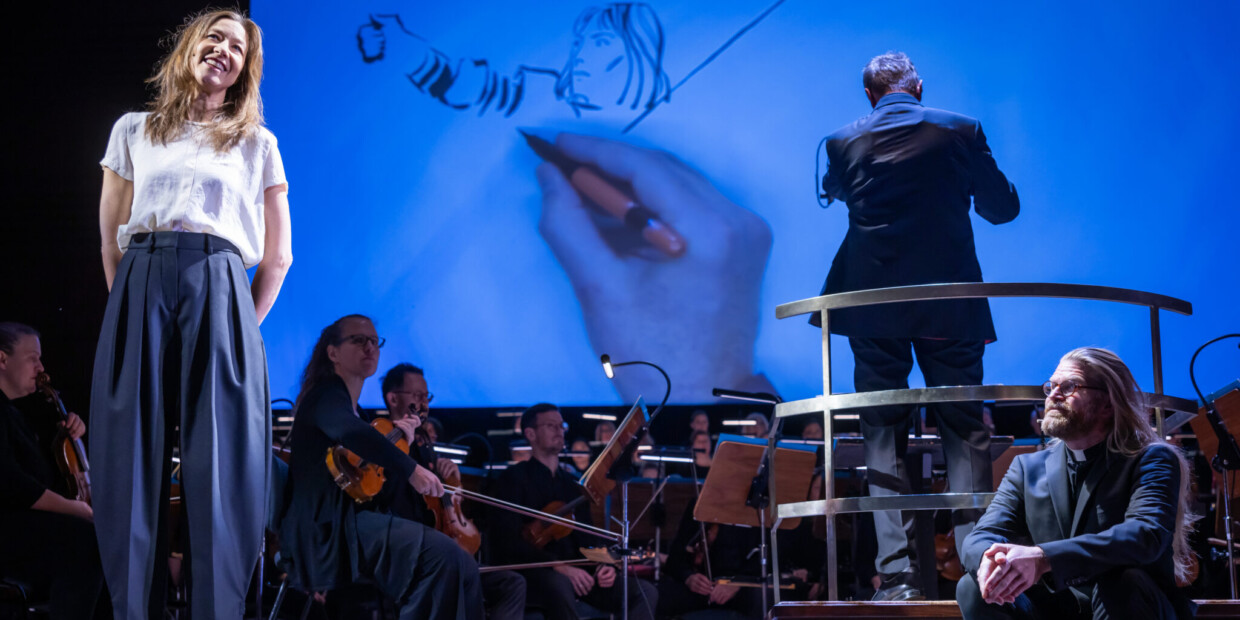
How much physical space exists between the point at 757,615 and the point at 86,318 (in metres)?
4.28

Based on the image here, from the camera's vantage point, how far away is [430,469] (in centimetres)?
485

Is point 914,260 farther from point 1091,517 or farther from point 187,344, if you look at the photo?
point 187,344

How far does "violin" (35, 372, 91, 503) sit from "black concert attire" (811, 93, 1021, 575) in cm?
274

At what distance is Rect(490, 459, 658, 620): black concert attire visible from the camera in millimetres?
5270

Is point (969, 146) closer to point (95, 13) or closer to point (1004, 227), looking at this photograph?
point (1004, 227)

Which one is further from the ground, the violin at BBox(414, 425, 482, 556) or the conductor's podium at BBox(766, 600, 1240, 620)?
the violin at BBox(414, 425, 482, 556)

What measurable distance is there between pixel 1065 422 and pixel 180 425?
1.89 meters

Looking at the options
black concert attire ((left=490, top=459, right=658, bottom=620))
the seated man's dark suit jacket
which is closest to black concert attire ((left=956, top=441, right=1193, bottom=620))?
the seated man's dark suit jacket

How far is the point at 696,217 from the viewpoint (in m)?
6.66

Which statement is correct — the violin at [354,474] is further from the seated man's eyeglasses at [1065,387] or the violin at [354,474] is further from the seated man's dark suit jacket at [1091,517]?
the seated man's eyeglasses at [1065,387]

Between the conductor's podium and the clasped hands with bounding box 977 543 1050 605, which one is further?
the conductor's podium

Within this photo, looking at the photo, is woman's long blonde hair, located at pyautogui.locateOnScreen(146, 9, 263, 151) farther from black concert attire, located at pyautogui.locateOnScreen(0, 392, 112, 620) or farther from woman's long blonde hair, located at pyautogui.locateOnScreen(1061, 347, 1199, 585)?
woman's long blonde hair, located at pyautogui.locateOnScreen(1061, 347, 1199, 585)

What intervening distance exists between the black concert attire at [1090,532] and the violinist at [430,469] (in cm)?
248

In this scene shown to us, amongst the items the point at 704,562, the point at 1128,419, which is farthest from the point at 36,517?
the point at 704,562
